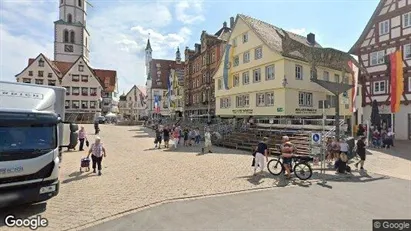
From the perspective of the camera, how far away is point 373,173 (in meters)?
12.8

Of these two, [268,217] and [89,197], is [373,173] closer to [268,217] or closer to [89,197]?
[268,217]

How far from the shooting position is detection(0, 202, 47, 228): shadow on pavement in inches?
268

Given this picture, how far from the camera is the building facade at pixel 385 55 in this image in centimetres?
2714

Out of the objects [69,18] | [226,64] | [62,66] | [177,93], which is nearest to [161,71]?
[177,93]

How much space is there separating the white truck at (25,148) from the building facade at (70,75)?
58.3 meters

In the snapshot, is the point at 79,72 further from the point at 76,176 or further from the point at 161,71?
the point at 76,176

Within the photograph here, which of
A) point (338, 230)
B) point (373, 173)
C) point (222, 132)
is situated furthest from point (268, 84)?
point (338, 230)

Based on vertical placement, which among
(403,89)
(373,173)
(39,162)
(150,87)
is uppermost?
(150,87)

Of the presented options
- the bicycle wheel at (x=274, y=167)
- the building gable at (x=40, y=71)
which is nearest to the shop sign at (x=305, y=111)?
the bicycle wheel at (x=274, y=167)

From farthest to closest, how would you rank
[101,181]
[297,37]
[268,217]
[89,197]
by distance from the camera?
[297,37] → [101,181] → [89,197] → [268,217]

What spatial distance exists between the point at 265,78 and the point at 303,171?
18662mm

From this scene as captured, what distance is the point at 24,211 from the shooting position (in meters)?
7.10

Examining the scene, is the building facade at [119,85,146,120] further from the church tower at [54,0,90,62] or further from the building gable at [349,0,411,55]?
the building gable at [349,0,411,55]

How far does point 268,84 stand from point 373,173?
16.5 m
